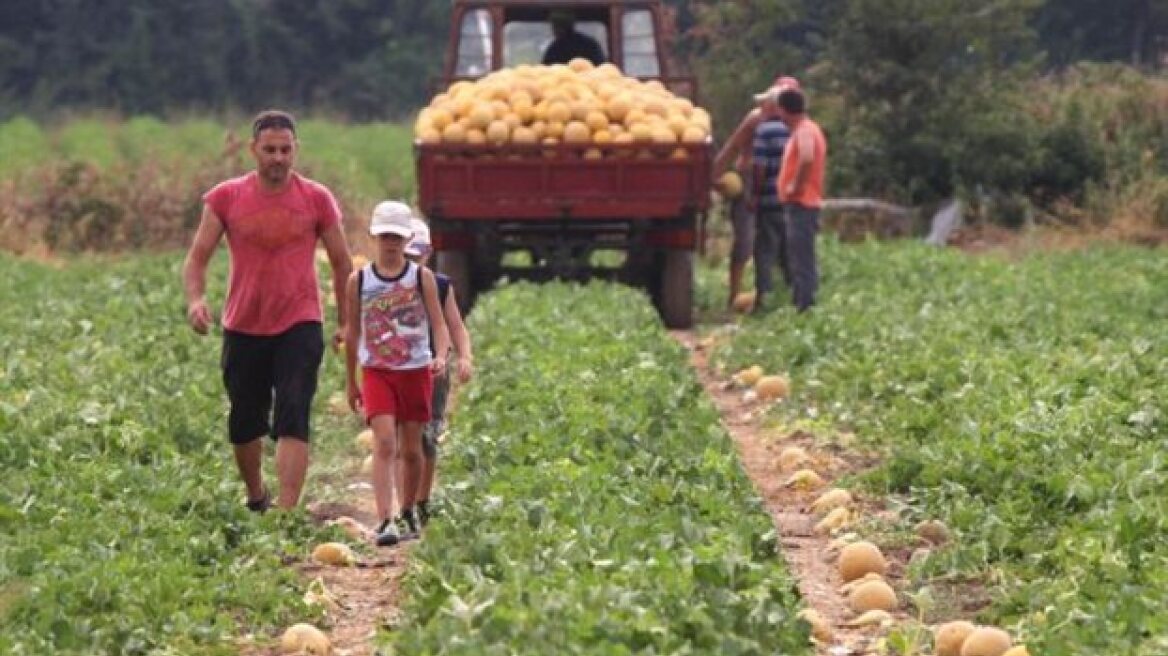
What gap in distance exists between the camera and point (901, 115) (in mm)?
32688

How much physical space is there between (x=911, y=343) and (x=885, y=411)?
185 centimetres

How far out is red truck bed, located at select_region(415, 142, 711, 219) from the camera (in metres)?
19.4

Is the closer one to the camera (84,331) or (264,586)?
(264,586)

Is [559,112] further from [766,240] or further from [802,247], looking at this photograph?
[802,247]

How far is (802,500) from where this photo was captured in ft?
38.7

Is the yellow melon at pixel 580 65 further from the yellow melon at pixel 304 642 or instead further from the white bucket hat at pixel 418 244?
the yellow melon at pixel 304 642

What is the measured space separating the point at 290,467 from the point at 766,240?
10151 mm

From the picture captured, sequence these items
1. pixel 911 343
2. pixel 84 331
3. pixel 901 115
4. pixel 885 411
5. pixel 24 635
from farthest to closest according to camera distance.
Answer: pixel 901 115, pixel 84 331, pixel 911 343, pixel 885 411, pixel 24 635

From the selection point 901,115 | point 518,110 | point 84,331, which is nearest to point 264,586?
point 84,331

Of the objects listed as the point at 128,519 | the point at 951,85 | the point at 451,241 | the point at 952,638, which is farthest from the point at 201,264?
the point at 951,85

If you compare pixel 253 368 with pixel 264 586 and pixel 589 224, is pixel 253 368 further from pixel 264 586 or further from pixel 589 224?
pixel 589 224

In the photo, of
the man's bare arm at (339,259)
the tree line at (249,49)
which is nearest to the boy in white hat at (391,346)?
the man's bare arm at (339,259)

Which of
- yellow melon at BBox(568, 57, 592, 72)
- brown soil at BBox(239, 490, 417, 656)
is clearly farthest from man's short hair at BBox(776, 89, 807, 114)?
brown soil at BBox(239, 490, 417, 656)

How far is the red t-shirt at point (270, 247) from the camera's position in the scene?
10.3 m
